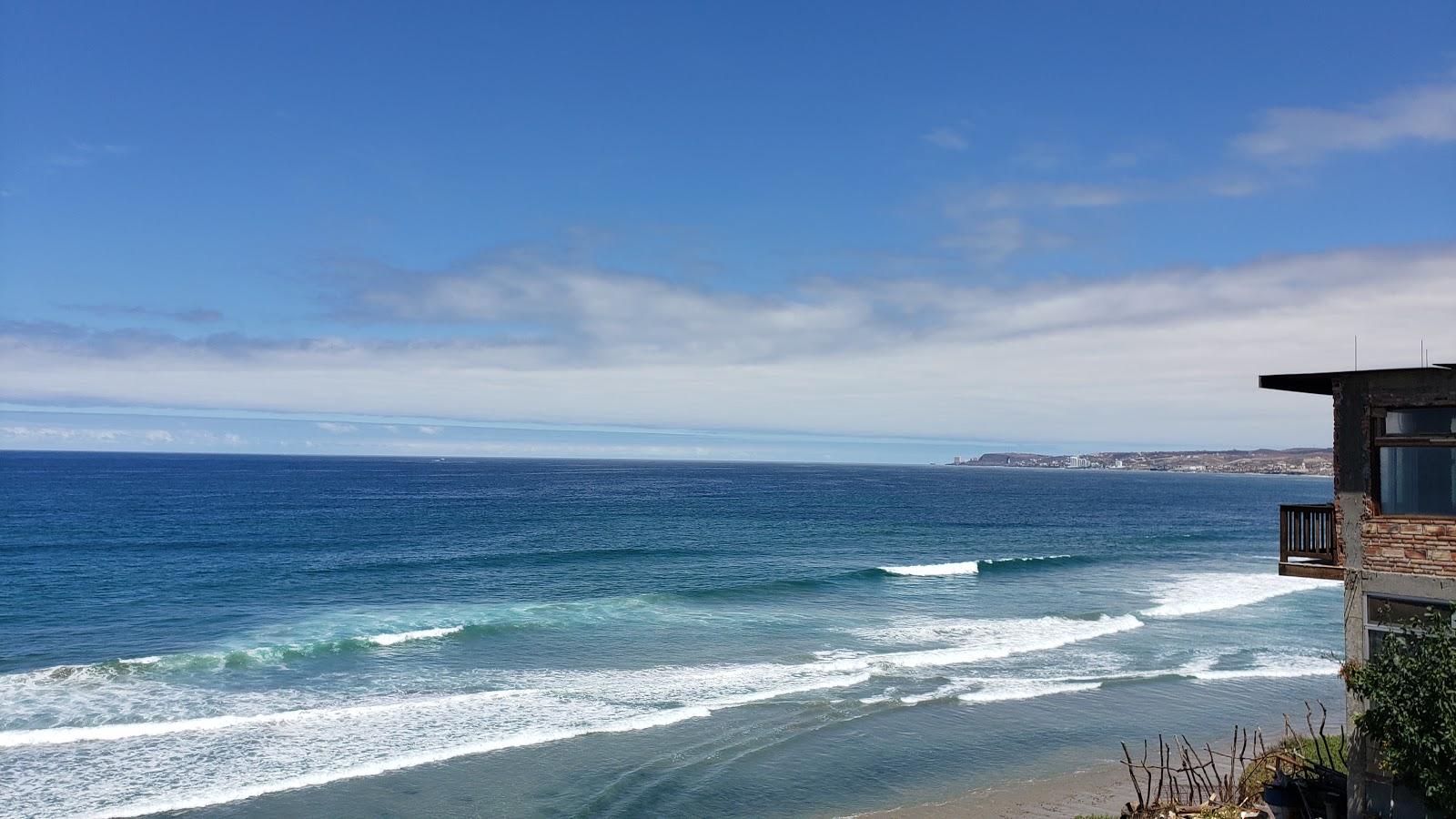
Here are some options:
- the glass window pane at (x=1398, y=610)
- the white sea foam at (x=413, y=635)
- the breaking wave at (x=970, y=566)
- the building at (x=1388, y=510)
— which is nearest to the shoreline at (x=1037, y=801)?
the building at (x=1388, y=510)

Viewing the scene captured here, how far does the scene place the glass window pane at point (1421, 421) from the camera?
12.0 metres

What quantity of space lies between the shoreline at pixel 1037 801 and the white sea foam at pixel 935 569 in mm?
28878

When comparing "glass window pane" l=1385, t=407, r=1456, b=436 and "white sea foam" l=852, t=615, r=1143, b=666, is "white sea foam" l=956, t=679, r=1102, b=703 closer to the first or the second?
"white sea foam" l=852, t=615, r=1143, b=666

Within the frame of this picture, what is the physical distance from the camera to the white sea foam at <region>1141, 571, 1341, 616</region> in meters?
38.6

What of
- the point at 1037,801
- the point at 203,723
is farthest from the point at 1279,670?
the point at 203,723

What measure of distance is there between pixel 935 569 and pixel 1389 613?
3762 centimetres

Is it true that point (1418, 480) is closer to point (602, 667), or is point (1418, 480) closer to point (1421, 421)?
point (1421, 421)

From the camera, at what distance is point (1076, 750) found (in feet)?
69.2

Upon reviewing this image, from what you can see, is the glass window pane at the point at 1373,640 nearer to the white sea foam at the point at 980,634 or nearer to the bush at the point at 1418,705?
the bush at the point at 1418,705

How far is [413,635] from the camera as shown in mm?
31766

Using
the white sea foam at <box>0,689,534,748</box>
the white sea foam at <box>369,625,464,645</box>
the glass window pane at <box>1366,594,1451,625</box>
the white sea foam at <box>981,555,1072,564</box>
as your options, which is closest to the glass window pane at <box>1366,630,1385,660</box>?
the glass window pane at <box>1366,594,1451,625</box>

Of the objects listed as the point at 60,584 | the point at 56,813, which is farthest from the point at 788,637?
→ the point at 60,584

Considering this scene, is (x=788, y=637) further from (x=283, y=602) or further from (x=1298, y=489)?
(x=1298, y=489)

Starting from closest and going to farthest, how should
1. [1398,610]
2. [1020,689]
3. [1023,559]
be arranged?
[1398,610] < [1020,689] < [1023,559]
